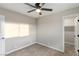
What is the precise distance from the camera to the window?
120 inches

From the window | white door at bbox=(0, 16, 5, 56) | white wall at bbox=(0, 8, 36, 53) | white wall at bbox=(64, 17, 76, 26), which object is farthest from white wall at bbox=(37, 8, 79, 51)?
white door at bbox=(0, 16, 5, 56)

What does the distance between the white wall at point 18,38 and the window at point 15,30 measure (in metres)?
0.18

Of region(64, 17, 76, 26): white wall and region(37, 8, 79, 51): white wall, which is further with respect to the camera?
region(64, 17, 76, 26): white wall

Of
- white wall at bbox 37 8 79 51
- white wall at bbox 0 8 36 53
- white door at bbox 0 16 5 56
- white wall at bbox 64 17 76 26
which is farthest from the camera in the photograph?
white wall at bbox 64 17 76 26

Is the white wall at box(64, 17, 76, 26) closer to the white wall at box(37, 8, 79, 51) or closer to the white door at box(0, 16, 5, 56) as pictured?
the white wall at box(37, 8, 79, 51)

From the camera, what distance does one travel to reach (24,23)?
416 centimetres

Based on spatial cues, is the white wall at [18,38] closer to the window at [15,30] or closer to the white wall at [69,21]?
the window at [15,30]

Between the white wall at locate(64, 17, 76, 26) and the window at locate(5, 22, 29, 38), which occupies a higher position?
the white wall at locate(64, 17, 76, 26)

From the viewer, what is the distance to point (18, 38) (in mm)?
3701

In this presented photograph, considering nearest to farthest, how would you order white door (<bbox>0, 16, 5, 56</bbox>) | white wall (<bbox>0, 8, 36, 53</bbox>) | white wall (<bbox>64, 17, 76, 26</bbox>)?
1. white door (<bbox>0, 16, 5, 56</bbox>)
2. white wall (<bbox>0, 8, 36, 53</bbox>)
3. white wall (<bbox>64, 17, 76, 26</bbox>)

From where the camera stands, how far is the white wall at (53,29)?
133 inches

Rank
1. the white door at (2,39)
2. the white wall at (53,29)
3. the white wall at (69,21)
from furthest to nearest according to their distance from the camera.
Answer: the white wall at (69,21) < the white wall at (53,29) < the white door at (2,39)

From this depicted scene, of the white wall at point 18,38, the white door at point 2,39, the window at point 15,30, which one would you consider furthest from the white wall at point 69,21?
the white door at point 2,39

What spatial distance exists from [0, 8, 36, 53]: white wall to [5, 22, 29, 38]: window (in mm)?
178
